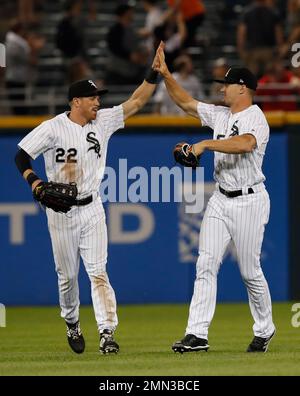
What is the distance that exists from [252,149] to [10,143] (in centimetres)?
540

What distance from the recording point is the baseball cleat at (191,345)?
9.05m

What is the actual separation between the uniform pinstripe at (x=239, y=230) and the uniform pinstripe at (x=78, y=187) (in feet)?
2.41

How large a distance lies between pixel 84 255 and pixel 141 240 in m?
4.65

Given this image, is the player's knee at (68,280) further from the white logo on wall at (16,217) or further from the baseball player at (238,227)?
the white logo on wall at (16,217)

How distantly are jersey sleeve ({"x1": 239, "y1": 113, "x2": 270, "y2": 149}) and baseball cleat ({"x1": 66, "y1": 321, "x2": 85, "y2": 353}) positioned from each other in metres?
2.03

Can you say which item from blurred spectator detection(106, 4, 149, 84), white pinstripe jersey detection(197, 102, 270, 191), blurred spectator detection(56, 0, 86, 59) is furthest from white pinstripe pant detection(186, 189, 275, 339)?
blurred spectator detection(56, 0, 86, 59)

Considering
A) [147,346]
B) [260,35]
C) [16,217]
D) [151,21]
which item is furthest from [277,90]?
[147,346]

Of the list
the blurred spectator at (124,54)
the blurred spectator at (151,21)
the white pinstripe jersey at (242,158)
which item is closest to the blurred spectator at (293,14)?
the blurred spectator at (151,21)

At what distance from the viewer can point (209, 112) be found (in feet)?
31.1

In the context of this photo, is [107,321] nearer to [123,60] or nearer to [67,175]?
[67,175]

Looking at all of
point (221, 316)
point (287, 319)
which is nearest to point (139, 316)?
point (221, 316)

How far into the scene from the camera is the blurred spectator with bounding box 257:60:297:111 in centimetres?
1456

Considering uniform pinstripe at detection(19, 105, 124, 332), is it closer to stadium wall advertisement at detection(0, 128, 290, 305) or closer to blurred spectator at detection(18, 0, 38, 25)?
stadium wall advertisement at detection(0, 128, 290, 305)
